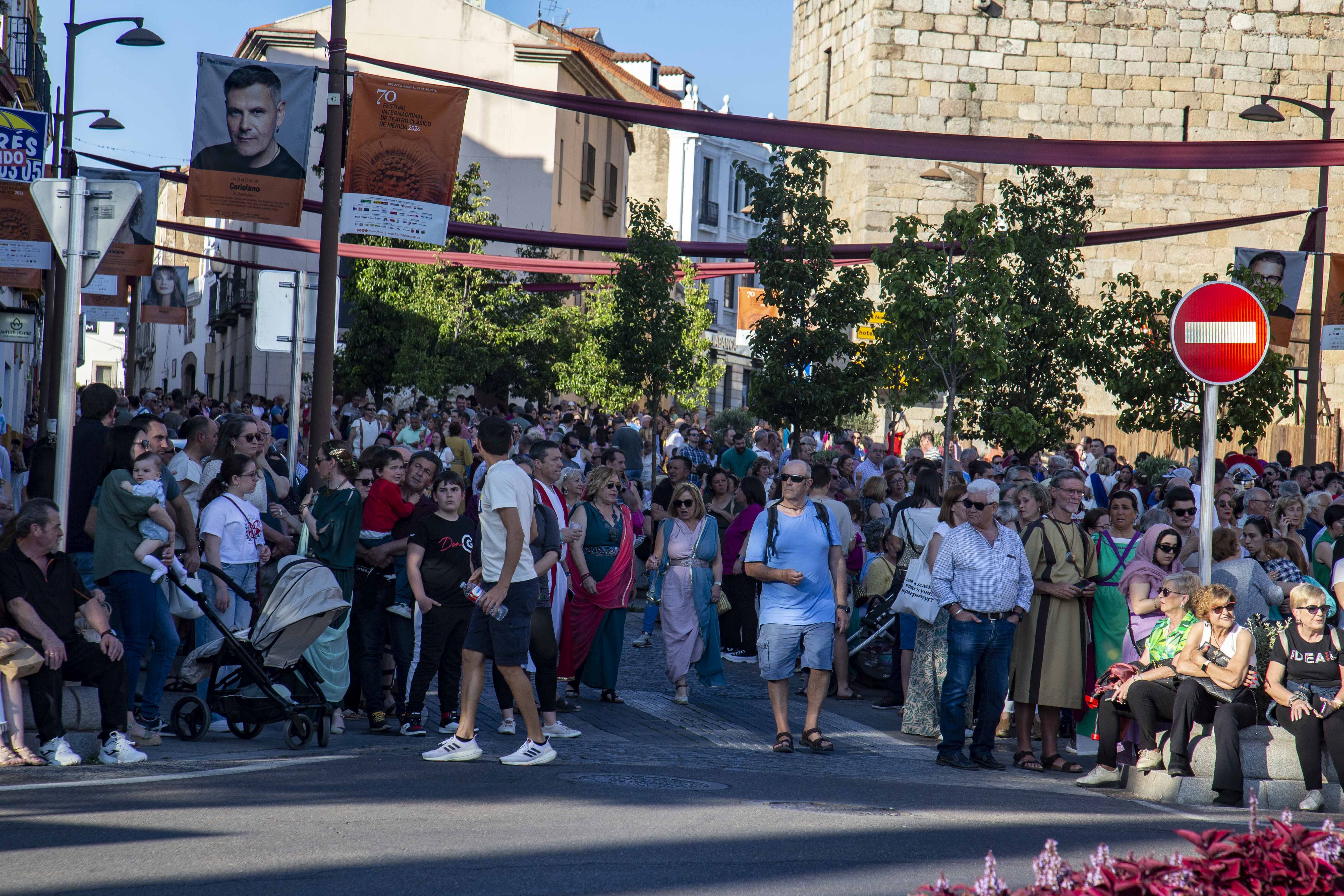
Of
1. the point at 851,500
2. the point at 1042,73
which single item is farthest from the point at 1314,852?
the point at 1042,73

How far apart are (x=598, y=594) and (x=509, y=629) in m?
2.48

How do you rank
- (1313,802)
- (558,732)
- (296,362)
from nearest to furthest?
(1313,802)
(558,732)
(296,362)

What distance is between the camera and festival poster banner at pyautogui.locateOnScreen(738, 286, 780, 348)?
2131 centimetres

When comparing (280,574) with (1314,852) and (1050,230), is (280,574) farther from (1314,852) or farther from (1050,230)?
(1050,230)

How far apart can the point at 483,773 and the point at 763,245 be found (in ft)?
42.9

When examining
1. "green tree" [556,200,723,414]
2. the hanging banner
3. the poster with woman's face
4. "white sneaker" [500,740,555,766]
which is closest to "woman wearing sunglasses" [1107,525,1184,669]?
"white sneaker" [500,740,555,766]

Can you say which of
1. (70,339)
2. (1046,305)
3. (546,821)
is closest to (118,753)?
(70,339)

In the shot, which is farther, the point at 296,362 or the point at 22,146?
the point at 22,146


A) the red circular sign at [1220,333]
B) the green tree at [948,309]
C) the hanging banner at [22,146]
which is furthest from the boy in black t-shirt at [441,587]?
the hanging banner at [22,146]

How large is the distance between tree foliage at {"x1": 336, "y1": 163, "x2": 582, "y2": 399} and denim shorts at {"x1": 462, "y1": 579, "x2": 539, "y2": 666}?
24136 millimetres

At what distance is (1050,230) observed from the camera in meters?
21.6

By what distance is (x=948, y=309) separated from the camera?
1545 centimetres

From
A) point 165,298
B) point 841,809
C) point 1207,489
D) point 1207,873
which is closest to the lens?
point 1207,873

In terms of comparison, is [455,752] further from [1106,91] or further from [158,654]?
[1106,91]
